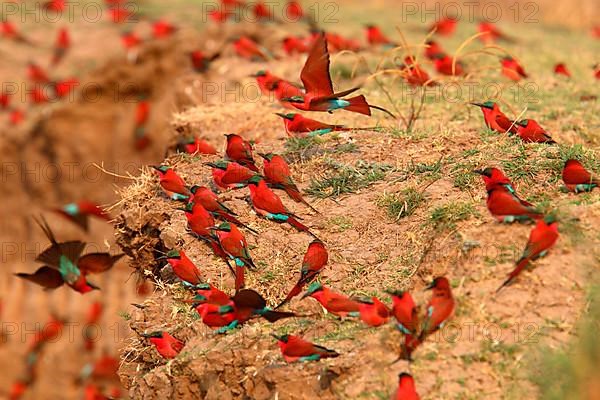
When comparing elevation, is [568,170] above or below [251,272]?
above

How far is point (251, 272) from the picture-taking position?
217 inches

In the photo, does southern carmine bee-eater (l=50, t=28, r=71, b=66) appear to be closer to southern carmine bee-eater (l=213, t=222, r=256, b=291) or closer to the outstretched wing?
the outstretched wing

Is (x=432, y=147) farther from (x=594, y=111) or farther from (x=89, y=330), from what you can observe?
(x=89, y=330)

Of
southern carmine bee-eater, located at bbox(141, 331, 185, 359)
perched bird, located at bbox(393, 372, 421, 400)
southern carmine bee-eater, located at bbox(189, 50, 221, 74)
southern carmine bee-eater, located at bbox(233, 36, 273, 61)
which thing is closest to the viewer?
perched bird, located at bbox(393, 372, 421, 400)

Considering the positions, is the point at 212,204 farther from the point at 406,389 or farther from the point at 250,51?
the point at 250,51

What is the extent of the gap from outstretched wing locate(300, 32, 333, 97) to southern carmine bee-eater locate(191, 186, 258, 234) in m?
1.00

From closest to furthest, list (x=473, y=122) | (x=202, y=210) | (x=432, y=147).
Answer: (x=202, y=210) < (x=432, y=147) < (x=473, y=122)

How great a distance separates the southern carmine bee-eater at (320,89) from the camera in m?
6.19

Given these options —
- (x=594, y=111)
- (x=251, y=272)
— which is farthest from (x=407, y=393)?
(x=594, y=111)

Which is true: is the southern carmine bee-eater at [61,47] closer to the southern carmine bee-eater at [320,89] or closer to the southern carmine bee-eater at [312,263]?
the southern carmine bee-eater at [320,89]

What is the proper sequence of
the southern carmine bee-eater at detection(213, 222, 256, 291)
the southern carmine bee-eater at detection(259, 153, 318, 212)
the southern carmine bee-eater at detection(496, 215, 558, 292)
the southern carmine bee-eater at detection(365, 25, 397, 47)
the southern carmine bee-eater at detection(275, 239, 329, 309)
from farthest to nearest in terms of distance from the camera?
the southern carmine bee-eater at detection(365, 25, 397, 47)
the southern carmine bee-eater at detection(259, 153, 318, 212)
the southern carmine bee-eater at detection(213, 222, 256, 291)
the southern carmine bee-eater at detection(275, 239, 329, 309)
the southern carmine bee-eater at detection(496, 215, 558, 292)

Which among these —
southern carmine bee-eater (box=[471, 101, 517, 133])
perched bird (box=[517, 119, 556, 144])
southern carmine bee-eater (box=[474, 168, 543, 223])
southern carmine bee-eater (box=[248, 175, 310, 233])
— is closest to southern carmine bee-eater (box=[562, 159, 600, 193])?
southern carmine bee-eater (box=[474, 168, 543, 223])

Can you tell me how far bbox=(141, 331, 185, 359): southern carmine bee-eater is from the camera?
16.7 ft

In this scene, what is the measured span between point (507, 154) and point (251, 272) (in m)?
1.81
